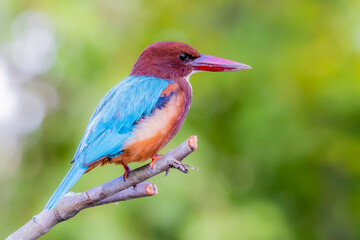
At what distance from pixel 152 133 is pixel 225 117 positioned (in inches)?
94.8

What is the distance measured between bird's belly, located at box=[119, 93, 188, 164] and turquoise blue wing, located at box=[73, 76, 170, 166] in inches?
1.2

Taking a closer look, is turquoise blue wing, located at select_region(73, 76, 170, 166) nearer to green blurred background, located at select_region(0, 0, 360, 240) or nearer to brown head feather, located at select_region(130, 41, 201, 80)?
brown head feather, located at select_region(130, 41, 201, 80)

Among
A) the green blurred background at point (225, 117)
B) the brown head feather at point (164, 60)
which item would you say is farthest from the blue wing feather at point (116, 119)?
the green blurred background at point (225, 117)

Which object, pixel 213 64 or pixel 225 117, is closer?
pixel 213 64

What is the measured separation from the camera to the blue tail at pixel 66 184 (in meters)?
1.61

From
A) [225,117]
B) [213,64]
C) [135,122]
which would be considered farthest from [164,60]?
[225,117]

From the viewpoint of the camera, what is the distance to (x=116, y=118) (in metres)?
2.00

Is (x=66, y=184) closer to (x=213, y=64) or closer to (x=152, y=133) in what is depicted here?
(x=152, y=133)

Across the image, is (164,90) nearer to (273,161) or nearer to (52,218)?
(52,218)

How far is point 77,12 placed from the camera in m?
3.78

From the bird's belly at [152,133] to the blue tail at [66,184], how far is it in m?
0.23

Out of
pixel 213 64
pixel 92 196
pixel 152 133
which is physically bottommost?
pixel 92 196

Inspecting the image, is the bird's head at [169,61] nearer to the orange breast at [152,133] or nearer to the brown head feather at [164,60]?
the brown head feather at [164,60]

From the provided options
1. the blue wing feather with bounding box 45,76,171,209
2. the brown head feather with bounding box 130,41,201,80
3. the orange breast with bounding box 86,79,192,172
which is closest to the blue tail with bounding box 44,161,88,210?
the blue wing feather with bounding box 45,76,171,209
